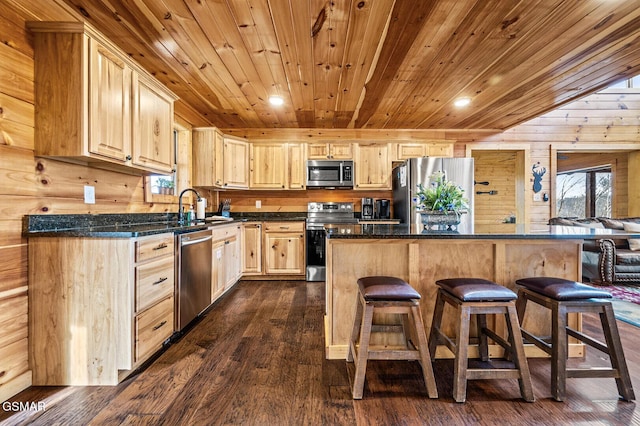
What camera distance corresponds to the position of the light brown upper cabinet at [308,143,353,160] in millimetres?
4586

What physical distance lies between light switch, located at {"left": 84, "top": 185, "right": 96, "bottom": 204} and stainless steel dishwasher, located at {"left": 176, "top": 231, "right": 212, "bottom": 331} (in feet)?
2.13

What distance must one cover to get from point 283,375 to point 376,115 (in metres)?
3.45

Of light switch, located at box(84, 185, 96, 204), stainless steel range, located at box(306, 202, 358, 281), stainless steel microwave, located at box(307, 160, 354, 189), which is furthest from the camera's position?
stainless steel microwave, located at box(307, 160, 354, 189)

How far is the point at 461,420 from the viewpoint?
4.68 feet

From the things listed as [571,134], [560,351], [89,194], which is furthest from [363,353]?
[571,134]

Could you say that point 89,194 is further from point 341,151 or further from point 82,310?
point 341,151

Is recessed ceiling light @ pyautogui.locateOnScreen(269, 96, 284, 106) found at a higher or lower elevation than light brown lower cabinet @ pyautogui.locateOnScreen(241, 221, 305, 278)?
higher

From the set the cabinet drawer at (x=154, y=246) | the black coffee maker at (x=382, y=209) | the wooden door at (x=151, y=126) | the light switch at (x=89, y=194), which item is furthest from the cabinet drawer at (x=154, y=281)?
the black coffee maker at (x=382, y=209)

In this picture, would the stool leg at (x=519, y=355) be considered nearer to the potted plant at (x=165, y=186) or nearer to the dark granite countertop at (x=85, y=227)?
the dark granite countertop at (x=85, y=227)

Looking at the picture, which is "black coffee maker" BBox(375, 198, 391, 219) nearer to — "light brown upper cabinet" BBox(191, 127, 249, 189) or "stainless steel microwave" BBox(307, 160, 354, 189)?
"stainless steel microwave" BBox(307, 160, 354, 189)

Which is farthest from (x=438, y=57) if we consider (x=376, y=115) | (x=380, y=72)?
(x=376, y=115)

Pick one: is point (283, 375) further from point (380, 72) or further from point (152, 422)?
point (380, 72)

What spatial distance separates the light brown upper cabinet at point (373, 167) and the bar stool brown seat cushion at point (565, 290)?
303 centimetres

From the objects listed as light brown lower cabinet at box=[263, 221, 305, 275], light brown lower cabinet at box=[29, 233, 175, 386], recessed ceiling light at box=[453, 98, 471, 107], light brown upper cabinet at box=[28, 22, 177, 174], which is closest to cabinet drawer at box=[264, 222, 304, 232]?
light brown lower cabinet at box=[263, 221, 305, 275]
